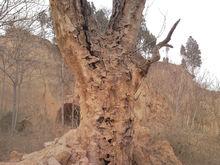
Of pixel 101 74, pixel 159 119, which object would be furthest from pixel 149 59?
pixel 159 119

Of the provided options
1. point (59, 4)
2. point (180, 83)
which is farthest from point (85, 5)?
point (180, 83)

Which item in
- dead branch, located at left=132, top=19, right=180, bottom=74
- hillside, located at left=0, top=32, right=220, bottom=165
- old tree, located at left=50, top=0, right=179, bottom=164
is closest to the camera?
old tree, located at left=50, top=0, right=179, bottom=164

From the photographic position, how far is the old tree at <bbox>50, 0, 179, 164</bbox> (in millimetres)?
9688

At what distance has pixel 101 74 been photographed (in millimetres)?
9820

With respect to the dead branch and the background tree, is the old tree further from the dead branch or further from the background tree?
the background tree

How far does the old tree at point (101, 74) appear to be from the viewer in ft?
31.8

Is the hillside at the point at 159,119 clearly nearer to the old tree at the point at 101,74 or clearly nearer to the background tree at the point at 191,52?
the old tree at the point at 101,74

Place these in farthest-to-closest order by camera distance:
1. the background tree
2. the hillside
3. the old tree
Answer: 1. the background tree
2. the hillside
3. the old tree

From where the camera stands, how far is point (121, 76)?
388 inches

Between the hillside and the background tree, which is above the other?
the background tree

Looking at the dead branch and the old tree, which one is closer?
the old tree

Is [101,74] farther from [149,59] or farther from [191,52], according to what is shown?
[191,52]

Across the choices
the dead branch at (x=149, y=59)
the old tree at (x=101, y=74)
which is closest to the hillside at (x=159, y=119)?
the old tree at (x=101, y=74)

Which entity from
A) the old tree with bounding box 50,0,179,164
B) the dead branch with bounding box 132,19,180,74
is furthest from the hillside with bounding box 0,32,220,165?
the dead branch with bounding box 132,19,180,74
